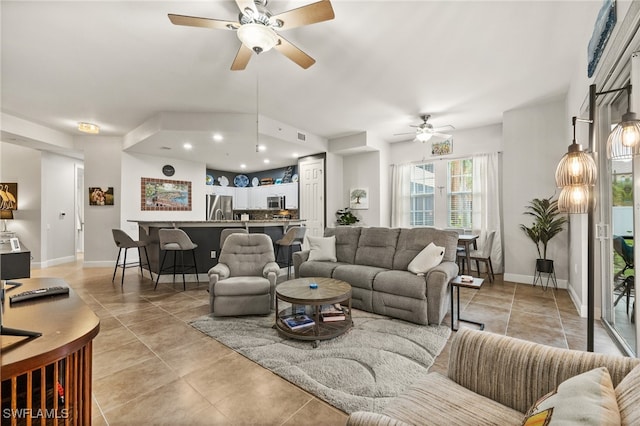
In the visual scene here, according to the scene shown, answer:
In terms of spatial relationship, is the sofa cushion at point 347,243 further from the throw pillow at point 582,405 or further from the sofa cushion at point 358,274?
the throw pillow at point 582,405

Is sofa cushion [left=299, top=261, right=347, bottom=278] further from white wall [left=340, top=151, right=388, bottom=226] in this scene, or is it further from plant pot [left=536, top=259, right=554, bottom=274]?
plant pot [left=536, top=259, right=554, bottom=274]

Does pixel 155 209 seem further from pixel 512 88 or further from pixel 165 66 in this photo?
pixel 512 88

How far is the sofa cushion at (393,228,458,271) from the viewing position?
11.5ft

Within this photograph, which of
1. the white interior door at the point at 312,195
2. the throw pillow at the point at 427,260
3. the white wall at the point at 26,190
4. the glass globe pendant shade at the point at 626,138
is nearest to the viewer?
the glass globe pendant shade at the point at 626,138

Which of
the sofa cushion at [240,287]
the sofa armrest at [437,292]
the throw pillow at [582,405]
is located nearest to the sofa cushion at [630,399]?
the throw pillow at [582,405]

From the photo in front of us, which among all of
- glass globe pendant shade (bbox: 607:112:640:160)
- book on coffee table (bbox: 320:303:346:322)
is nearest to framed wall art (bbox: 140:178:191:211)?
book on coffee table (bbox: 320:303:346:322)

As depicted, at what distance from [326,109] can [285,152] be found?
2129 mm

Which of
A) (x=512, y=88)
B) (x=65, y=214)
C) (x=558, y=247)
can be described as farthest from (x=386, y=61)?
(x=65, y=214)

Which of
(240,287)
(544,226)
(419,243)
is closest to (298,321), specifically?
(240,287)

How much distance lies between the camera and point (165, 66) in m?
3.51

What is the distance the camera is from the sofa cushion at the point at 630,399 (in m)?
0.72

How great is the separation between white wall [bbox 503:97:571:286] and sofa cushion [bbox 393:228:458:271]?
7.52ft

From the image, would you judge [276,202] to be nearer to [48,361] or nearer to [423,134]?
[423,134]

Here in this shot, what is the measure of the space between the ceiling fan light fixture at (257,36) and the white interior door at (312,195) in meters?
4.74
